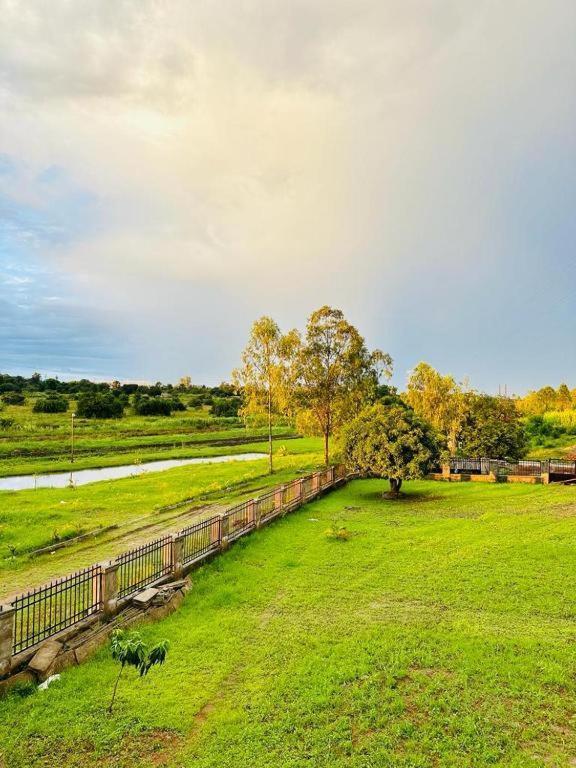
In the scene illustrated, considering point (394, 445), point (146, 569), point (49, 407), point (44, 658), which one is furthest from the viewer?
point (49, 407)

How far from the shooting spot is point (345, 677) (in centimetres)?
873

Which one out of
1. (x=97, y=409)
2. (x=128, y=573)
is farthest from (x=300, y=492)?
(x=97, y=409)

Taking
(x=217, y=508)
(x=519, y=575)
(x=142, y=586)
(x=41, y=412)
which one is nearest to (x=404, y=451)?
(x=217, y=508)

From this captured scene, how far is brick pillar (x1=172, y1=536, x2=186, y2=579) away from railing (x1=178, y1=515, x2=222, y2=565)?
0.42 metres

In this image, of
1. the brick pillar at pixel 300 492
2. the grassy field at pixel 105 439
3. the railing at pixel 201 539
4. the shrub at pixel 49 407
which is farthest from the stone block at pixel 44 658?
the shrub at pixel 49 407

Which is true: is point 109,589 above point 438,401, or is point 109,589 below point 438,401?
below

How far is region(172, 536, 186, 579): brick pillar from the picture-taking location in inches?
558

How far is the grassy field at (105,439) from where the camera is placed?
170ft

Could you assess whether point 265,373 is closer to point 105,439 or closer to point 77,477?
point 77,477

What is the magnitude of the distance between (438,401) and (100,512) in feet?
83.6

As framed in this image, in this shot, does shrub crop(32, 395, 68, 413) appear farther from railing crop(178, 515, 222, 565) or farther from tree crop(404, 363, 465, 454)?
railing crop(178, 515, 222, 565)

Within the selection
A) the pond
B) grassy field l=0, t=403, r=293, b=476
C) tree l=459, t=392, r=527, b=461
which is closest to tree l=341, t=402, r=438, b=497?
tree l=459, t=392, r=527, b=461

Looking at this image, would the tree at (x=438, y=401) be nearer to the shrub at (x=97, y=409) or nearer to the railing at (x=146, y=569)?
the railing at (x=146, y=569)

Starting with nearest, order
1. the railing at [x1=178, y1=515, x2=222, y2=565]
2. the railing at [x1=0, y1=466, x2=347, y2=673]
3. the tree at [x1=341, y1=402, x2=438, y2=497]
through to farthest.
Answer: the railing at [x1=0, y1=466, x2=347, y2=673], the railing at [x1=178, y1=515, x2=222, y2=565], the tree at [x1=341, y1=402, x2=438, y2=497]
